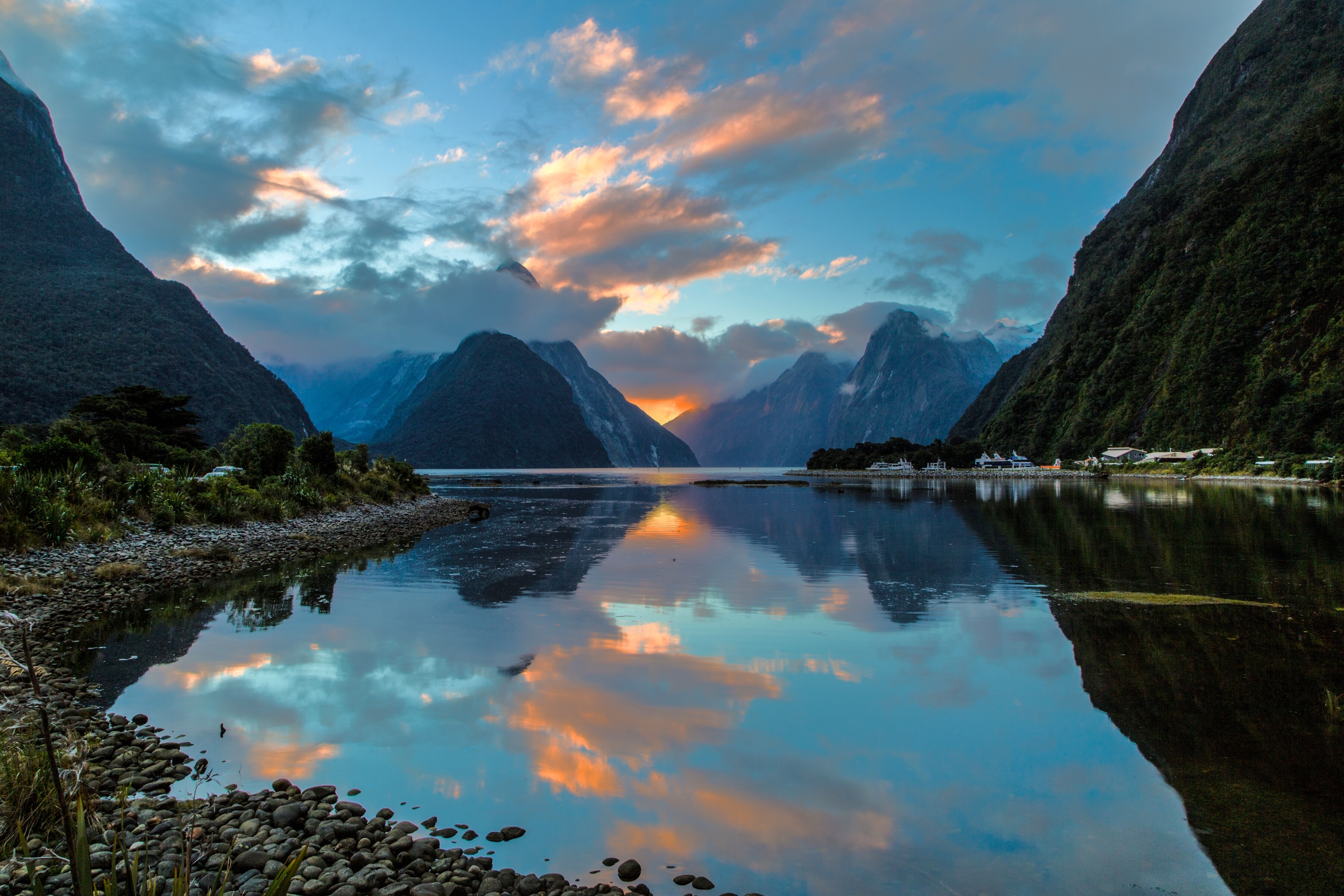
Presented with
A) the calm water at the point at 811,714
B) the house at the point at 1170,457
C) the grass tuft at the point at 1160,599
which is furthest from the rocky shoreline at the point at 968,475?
the calm water at the point at 811,714

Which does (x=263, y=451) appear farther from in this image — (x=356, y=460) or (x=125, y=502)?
(x=125, y=502)

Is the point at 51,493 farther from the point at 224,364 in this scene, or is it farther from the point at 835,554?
the point at 224,364

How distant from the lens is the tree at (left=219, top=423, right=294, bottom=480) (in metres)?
46.9

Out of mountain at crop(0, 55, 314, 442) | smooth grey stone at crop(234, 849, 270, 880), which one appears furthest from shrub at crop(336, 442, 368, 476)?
smooth grey stone at crop(234, 849, 270, 880)

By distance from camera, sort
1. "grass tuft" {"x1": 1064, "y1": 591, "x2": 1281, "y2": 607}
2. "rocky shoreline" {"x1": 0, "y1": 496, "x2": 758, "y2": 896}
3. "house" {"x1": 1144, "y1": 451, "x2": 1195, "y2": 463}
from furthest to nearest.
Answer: "house" {"x1": 1144, "y1": 451, "x2": 1195, "y2": 463} → "grass tuft" {"x1": 1064, "y1": 591, "x2": 1281, "y2": 607} → "rocky shoreline" {"x1": 0, "y1": 496, "x2": 758, "y2": 896}

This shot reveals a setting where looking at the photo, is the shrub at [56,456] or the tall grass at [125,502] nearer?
the tall grass at [125,502]

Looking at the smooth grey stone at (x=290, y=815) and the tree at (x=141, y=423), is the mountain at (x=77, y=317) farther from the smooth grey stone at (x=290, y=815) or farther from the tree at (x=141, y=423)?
the smooth grey stone at (x=290, y=815)

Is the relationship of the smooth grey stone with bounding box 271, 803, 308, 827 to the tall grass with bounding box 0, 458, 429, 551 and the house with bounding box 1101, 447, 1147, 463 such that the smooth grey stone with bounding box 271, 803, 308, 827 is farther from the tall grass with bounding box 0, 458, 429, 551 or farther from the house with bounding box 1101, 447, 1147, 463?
the house with bounding box 1101, 447, 1147, 463

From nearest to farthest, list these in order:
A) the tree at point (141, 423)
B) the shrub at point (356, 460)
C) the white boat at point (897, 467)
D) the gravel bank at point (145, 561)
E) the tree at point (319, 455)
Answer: the gravel bank at point (145, 561) < the tree at point (319, 455) < the tree at point (141, 423) < the shrub at point (356, 460) < the white boat at point (897, 467)

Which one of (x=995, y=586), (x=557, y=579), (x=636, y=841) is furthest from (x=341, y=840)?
(x=995, y=586)

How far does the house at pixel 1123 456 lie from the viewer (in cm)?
11700

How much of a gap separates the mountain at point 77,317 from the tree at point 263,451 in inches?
1936

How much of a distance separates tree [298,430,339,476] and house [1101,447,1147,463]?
4646 inches

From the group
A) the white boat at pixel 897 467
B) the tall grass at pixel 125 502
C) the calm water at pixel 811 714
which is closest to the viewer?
the calm water at pixel 811 714
